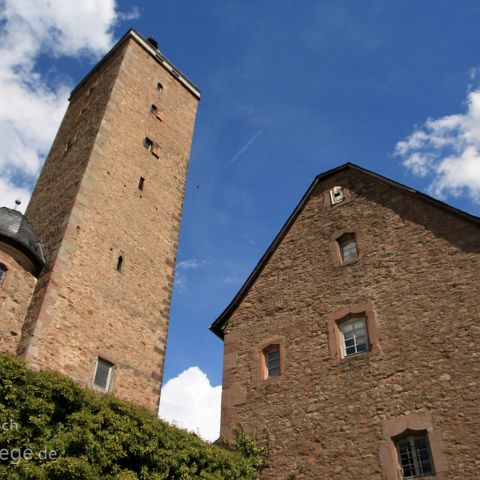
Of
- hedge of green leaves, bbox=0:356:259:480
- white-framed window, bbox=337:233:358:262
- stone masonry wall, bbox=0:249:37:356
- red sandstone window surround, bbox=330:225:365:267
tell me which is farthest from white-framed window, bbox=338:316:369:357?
stone masonry wall, bbox=0:249:37:356

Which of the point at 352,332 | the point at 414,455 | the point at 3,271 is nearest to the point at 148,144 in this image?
the point at 3,271

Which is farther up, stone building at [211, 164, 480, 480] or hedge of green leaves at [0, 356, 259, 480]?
stone building at [211, 164, 480, 480]

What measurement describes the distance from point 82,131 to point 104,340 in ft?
29.7

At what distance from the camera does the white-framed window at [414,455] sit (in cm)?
974

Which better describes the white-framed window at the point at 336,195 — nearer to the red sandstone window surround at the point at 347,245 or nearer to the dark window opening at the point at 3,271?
the red sandstone window surround at the point at 347,245

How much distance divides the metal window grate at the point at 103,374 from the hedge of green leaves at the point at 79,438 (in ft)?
16.7

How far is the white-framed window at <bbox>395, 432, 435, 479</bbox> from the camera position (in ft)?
32.0

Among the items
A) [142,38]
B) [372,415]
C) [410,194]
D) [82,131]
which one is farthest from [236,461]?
[142,38]

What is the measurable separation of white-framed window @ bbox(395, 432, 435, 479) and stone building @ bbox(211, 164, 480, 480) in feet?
0.06

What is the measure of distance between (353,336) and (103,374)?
23.0 ft

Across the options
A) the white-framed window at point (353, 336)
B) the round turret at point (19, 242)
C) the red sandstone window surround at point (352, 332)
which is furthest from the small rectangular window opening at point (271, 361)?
the round turret at point (19, 242)

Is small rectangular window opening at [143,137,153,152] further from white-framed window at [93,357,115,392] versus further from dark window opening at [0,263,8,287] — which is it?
white-framed window at [93,357,115,392]

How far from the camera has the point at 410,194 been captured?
43.7ft

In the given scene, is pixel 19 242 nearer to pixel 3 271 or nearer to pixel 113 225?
pixel 3 271
